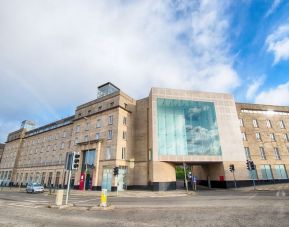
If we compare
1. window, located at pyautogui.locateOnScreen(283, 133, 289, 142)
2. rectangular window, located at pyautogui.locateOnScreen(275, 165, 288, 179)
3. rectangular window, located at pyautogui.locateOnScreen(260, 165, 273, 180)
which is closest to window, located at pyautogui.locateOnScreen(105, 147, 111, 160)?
rectangular window, located at pyautogui.locateOnScreen(260, 165, 273, 180)

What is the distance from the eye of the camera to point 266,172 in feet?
118

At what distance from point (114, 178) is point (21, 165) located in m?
43.5

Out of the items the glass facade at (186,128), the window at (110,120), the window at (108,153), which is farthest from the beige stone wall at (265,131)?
the window at (110,120)

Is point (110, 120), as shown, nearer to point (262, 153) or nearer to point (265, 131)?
point (262, 153)

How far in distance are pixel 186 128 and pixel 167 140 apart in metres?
4.19

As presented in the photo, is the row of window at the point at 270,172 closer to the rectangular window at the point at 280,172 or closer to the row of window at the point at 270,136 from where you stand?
the rectangular window at the point at 280,172

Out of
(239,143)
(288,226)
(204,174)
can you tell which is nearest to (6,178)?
(204,174)

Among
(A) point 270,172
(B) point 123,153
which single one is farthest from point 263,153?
(B) point 123,153

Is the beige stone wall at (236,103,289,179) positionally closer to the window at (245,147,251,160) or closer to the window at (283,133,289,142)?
the window at (283,133,289,142)

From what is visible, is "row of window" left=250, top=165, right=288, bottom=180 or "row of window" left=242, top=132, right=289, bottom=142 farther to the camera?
"row of window" left=242, top=132, right=289, bottom=142

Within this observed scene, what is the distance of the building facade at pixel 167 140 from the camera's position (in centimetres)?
3138

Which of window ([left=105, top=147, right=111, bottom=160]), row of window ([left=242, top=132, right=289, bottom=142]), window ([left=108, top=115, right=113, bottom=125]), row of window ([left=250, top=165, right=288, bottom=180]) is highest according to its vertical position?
window ([left=108, top=115, right=113, bottom=125])

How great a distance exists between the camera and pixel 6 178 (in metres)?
59.7

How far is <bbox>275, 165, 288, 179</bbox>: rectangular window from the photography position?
36125 millimetres
